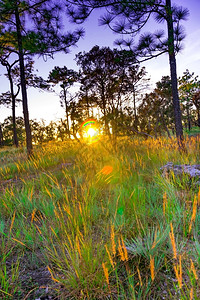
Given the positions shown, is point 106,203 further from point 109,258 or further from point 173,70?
Answer: point 173,70

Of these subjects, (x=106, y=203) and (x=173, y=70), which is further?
(x=173, y=70)

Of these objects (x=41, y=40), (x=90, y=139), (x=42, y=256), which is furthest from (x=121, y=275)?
(x=41, y=40)

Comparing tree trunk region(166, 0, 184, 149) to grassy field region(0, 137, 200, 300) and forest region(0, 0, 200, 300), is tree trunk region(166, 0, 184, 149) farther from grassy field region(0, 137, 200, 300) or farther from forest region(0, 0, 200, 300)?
grassy field region(0, 137, 200, 300)

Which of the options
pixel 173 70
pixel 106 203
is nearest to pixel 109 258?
pixel 106 203

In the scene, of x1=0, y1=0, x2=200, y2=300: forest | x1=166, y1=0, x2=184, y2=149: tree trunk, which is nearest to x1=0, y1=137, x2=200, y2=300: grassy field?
x1=0, y1=0, x2=200, y2=300: forest

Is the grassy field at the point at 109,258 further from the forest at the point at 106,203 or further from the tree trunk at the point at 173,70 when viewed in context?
the tree trunk at the point at 173,70

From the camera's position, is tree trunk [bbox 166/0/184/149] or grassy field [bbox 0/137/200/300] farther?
tree trunk [bbox 166/0/184/149]

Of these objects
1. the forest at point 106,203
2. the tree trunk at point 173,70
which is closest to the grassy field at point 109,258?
the forest at point 106,203

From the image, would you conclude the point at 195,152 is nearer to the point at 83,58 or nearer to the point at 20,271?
the point at 20,271

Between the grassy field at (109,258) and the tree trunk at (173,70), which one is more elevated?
the tree trunk at (173,70)

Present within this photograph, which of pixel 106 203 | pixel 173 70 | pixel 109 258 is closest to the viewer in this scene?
pixel 109 258

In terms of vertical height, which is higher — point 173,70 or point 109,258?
point 173,70

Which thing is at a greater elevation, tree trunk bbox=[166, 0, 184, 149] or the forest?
tree trunk bbox=[166, 0, 184, 149]

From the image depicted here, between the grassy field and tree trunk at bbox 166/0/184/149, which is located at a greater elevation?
tree trunk at bbox 166/0/184/149
